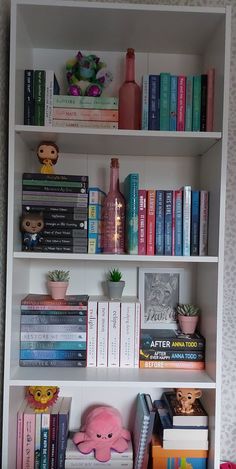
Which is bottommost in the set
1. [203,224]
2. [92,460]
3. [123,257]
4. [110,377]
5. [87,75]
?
[92,460]

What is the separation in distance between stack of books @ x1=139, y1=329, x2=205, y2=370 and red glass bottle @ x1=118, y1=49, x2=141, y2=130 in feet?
2.22

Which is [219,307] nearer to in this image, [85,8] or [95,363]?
[95,363]

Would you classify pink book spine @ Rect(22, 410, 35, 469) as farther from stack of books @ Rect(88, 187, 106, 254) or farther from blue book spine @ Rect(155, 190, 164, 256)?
blue book spine @ Rect(155, 190, 164, 256)

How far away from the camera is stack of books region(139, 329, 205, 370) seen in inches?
46.5

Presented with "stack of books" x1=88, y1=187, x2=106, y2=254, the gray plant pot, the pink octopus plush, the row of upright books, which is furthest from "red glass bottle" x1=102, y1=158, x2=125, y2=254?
the pink octopus plush

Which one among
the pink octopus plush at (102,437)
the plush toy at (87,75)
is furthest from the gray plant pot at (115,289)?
the plush toy at (87,75)

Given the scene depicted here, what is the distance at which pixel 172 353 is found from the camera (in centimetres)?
118

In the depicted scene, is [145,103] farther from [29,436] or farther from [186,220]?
[29,436]

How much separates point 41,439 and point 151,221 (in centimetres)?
77

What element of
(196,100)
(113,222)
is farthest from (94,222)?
(196,100)

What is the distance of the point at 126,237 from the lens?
117 cm

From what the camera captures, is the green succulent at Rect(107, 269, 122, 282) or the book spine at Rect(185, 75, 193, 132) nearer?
the book spine at Rect(185, 75, 193, 132)

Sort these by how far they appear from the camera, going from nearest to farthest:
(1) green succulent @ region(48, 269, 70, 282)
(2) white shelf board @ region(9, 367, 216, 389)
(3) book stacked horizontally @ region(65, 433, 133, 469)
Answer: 1. (2) white shelf board @ region(9, 367, 216, 389)
2. (3) book stacked horizontally @ region(65, 433, 133, 469)
3. (1) green succulent @ region(48, 269, 70, 282)

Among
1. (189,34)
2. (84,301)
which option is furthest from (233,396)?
(189,34)
